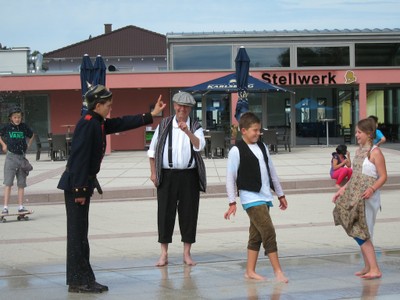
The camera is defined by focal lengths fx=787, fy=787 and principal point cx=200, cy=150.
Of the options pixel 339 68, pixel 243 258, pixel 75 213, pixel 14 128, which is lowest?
pixel 243 258

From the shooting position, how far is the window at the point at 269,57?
34.4 meters

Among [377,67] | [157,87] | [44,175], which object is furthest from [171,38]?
[44,175]

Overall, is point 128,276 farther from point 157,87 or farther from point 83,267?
point 157,87

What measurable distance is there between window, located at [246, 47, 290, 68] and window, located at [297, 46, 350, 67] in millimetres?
568

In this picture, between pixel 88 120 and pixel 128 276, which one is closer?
pixel 88 120

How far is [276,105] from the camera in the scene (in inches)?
1375

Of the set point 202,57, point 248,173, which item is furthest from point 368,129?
point 202,57

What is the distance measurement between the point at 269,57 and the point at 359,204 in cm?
2715

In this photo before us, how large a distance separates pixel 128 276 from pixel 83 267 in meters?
0.91

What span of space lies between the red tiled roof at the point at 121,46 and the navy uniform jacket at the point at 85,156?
2195 inches

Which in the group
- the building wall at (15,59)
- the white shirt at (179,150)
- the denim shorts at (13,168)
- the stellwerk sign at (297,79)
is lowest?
the denim shorts at (13,168)

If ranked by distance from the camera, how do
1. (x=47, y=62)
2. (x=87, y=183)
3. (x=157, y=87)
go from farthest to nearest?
1. (x=47, y=62)
2. (x=157, y=87)
3. (x=87, y=183)

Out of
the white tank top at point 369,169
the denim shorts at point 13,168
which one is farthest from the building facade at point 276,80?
the white tank top at point 369,169

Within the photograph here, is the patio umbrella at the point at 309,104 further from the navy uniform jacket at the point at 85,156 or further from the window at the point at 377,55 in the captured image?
the navy uniform jacket at the point at 85,156
